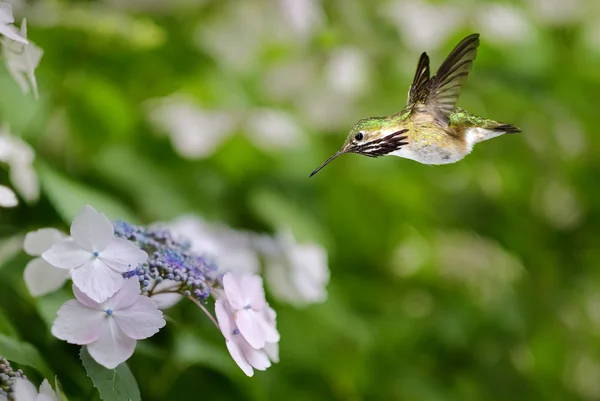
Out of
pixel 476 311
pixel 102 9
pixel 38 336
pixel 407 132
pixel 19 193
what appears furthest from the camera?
pixel 476 311

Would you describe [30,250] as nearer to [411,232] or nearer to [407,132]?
[407,132]

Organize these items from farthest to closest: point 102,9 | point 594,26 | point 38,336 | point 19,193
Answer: point 594,26 → point 102,9 → point 19,193 → point 38,336

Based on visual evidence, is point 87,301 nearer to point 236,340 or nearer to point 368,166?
point 236,340

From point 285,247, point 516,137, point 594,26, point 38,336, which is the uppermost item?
point 594,26

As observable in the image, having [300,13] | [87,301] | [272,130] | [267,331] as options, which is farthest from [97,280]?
[272,130]

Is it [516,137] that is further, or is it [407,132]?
[516,137]

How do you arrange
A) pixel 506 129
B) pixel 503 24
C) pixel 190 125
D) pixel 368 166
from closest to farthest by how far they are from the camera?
pixel 506 129 → pixel 190 125 → pixel 503 24 → pixel 368 166

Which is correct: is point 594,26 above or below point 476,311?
above

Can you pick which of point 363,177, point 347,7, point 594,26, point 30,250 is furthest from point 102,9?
point 594,26
